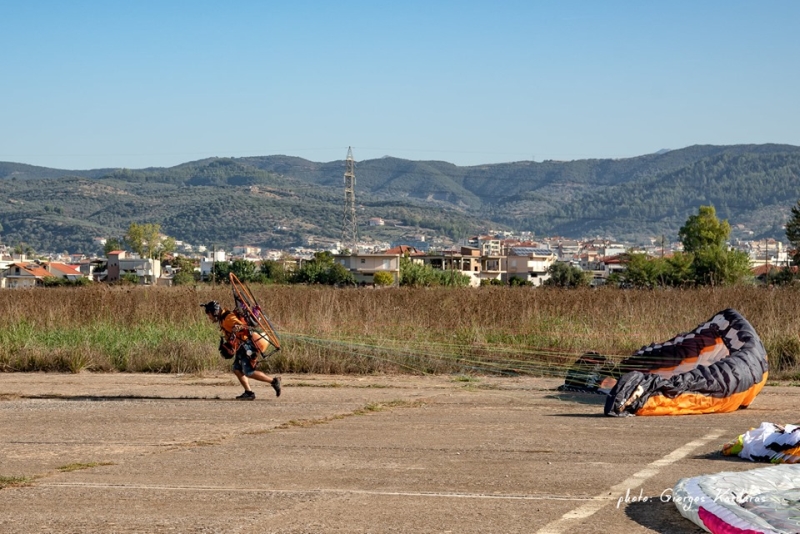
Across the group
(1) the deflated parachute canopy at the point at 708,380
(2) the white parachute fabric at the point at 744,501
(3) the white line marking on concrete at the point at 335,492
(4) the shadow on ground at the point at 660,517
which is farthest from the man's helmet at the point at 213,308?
(2) the white parachute fabric at the point at 744,501

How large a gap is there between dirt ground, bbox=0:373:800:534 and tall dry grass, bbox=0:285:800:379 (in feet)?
9.14

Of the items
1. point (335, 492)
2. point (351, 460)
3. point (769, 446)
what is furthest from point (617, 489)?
point (351, 460)

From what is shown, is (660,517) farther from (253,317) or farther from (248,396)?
(248,396)

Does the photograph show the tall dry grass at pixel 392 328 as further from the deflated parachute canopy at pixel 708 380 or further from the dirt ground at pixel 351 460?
the deflated parachute canopy at pixel 708 380

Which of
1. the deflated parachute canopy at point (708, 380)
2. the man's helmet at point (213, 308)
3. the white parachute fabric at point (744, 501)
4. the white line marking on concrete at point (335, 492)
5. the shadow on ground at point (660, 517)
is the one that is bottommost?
the white line marking on concrete at point (335, 492)

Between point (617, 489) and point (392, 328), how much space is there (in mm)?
13706

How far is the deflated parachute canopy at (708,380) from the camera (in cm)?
1423

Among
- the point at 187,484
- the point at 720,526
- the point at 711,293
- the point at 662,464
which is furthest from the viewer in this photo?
the point at 711,293

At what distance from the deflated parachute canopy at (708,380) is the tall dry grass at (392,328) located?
385 centimetres

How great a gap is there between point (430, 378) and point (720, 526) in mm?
12478

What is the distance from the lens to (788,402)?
52.6 ft

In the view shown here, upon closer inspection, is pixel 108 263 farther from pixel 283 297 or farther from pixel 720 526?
pixel 720 526

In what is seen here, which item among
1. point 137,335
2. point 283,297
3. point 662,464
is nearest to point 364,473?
point 662,464

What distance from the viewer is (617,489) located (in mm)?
9703
